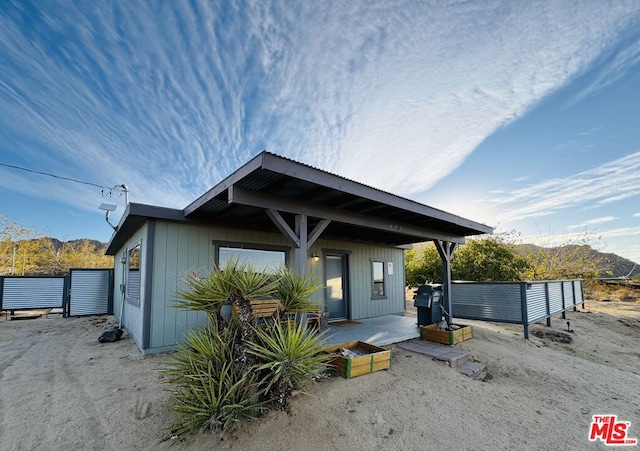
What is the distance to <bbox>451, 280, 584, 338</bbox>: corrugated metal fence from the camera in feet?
20.4

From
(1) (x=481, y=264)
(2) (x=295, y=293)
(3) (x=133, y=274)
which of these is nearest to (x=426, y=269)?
(1) (x=481, y=264)

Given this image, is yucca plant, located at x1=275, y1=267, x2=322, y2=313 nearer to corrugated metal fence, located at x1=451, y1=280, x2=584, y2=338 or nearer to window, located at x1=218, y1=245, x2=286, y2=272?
window, located at x1=218, y1=245, x2=286, y2=272

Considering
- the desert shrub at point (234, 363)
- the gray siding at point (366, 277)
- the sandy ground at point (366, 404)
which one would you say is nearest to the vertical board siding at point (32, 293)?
the sandy ground at point (366, 404)

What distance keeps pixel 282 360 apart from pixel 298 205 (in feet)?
7.14

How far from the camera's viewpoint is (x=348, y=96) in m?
7.22

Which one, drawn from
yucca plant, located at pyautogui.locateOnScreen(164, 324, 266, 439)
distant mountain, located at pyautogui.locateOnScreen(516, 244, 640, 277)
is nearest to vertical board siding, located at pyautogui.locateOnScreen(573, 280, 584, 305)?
distant mountain, located at pyautogui.locateOnScreen(516, 244, 640, 277)

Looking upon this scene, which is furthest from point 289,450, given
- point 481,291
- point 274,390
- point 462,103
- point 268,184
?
point 462,103

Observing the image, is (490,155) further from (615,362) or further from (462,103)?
(615,362)

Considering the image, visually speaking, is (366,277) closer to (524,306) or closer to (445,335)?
(445,335)

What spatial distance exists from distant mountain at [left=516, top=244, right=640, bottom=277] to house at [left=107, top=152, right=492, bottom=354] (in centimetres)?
958

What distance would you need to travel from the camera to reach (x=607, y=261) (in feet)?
50.5

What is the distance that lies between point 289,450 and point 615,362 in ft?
20.9

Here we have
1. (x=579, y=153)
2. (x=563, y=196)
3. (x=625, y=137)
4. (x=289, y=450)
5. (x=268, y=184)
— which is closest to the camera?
(x=289, y=450)

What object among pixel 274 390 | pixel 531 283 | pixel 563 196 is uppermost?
pixel 563 196
